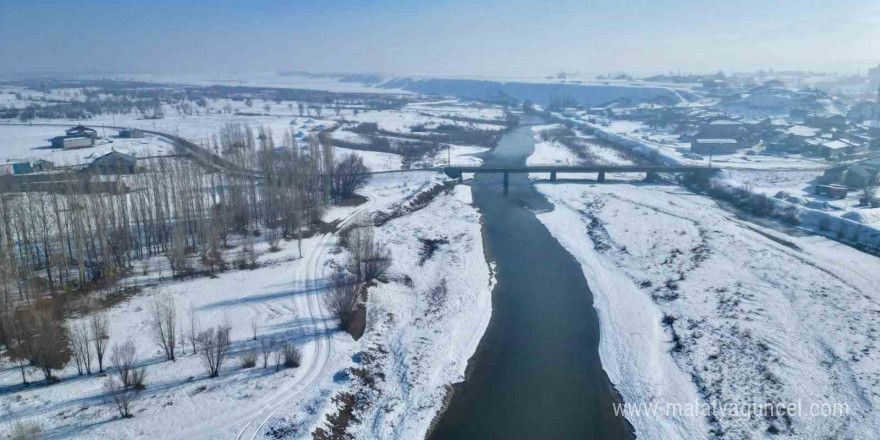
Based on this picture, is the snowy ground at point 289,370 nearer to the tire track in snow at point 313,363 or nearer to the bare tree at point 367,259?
the tire track in snow at point 313,363

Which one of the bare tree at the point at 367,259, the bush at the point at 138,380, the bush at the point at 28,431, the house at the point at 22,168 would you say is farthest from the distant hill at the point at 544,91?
the bush at the point at 28,431

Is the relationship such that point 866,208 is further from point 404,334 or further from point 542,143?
point 542,143

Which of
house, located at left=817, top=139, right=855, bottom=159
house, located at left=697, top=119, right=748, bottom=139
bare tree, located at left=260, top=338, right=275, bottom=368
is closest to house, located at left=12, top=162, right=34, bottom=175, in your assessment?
bare tree, located at left=260, top=338, right=275, bottom=368

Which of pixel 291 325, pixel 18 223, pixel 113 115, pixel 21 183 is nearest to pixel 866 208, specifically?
pixel 291 325

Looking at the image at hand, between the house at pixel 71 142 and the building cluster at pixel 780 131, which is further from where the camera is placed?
the building cluster at pixel 780 131

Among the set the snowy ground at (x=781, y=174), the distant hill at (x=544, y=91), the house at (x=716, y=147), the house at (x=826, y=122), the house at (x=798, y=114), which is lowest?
the snowy ground at (x=781, y=174)
